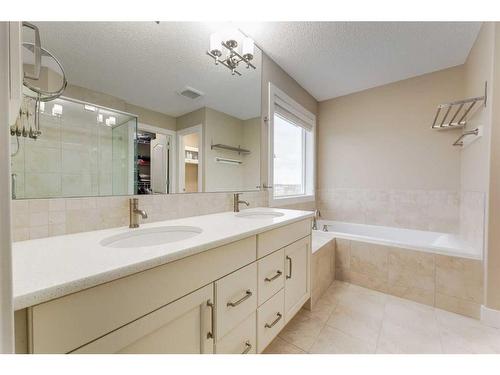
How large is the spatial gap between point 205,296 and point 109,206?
2.01 ft

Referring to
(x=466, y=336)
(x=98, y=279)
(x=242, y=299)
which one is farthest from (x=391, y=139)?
(x=98, y=279)

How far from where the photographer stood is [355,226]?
104 inches

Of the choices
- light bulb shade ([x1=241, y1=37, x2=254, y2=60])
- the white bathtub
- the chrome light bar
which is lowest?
the white bathtub

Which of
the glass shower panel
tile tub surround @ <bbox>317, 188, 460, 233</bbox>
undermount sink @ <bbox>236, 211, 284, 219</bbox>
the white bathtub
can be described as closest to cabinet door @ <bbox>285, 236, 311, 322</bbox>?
undermount sink @ <bbox>236, 211, 284, 219</bbox>

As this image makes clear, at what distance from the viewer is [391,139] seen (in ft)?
7.93

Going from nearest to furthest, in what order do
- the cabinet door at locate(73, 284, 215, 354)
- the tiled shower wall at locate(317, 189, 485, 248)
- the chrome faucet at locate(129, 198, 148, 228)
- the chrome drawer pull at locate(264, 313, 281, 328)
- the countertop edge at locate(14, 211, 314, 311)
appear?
the countertop edge at locate(14, 211, 314, 311) → the cabinet door at locate(73, 284, 215, 354) → the chrome faucet at locate(129, 198, 148, 228) → the chrome drawer pull at locate(264, 313, 281, 328) → the tiled shower wall at locate(317, 189, 485, 248)

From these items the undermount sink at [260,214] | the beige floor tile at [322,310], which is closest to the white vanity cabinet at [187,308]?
the undermount sink at [260,214]

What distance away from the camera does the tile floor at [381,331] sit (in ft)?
3.98

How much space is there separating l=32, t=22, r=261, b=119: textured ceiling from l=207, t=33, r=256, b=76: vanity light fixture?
0.13ft

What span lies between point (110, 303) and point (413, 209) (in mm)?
2867

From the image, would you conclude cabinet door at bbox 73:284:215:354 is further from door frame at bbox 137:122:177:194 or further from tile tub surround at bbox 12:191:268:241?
door frame at bbox 137:122:177:194

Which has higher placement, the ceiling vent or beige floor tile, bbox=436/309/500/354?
the ceiling vent

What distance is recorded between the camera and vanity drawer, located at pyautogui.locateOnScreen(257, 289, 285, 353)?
1.00 metres
